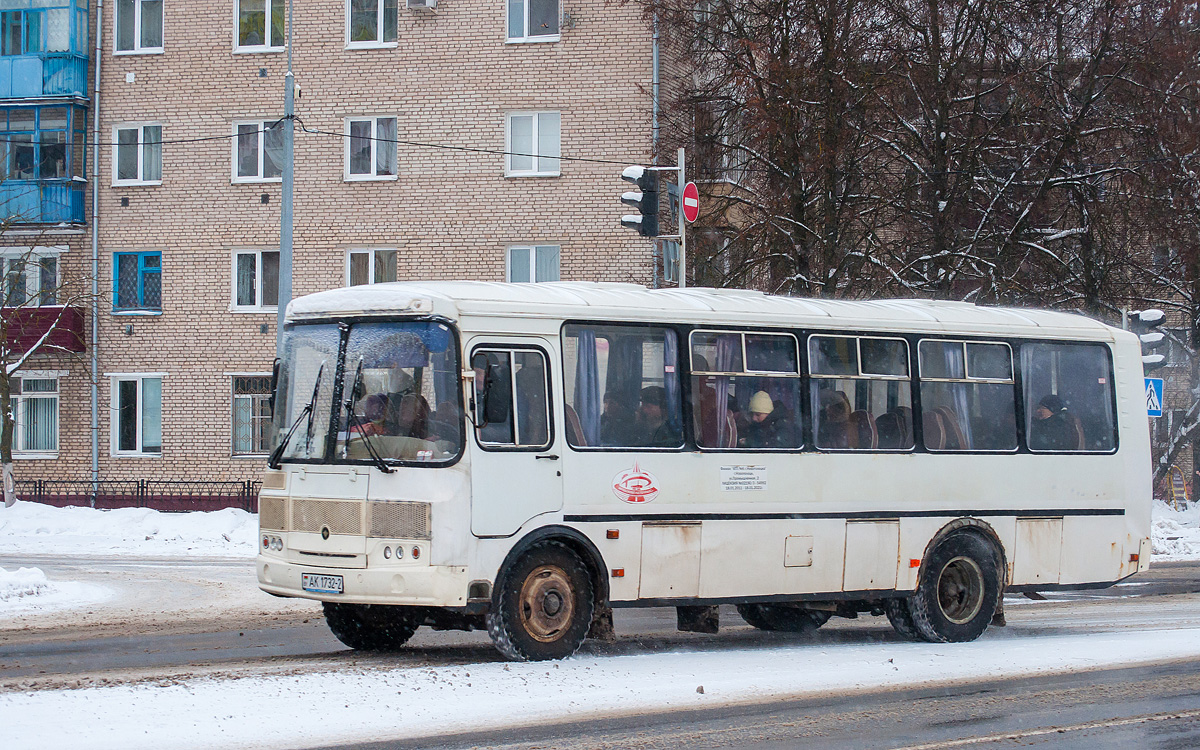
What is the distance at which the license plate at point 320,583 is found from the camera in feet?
35.1

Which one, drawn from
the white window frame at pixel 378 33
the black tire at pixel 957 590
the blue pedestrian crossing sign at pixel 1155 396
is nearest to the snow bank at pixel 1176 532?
the blue pedestrian crossing sign at pixel 1155 396

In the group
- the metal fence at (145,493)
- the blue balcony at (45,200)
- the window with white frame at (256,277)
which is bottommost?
the metal fence at (145,493)

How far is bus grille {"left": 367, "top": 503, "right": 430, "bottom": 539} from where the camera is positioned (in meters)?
10.4

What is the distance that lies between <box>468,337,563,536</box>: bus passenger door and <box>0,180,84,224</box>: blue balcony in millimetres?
26570

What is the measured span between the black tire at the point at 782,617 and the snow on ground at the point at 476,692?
31.9 inches

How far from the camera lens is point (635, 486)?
11477 millimetres

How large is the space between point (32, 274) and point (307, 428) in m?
27.2

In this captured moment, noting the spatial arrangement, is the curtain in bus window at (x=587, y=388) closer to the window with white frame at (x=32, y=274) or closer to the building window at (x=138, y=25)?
the window with white frame at (x=32, y=274)

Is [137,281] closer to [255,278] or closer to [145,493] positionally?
[255,278]

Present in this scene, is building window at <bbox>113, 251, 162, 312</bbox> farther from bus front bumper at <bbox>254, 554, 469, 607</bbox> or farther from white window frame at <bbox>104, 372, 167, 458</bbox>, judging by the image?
bus front bumper at <bbox>254, 554, 469, 607</bbox>

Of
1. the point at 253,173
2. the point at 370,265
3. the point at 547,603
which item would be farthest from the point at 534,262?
the point at 547,603

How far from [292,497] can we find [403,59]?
2350 cm

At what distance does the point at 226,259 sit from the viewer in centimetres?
3403

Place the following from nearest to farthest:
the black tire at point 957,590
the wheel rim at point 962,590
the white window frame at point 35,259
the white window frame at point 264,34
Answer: the black tire at point 957,590, the wheel rim at point 962,590, the white window frame at point 264,34, the white window frame at point 35,259
